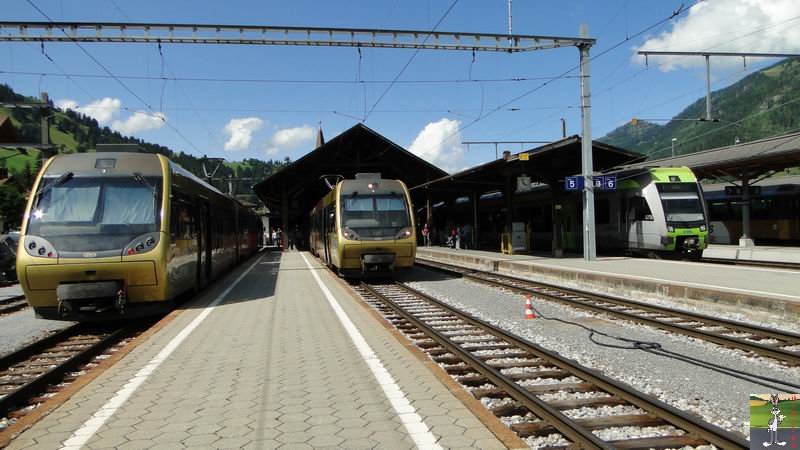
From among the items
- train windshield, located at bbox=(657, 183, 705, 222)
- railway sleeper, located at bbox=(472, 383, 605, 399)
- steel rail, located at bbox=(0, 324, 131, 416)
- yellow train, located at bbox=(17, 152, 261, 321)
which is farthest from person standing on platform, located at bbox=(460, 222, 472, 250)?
railway sleeper, located at bbox=(472, 383, 605, 399)

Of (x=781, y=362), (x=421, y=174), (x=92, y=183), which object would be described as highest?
(x=421, y=174)

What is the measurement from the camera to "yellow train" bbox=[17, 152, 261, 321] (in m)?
9.22

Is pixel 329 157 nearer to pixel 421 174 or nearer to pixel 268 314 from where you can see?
pixel 421 174

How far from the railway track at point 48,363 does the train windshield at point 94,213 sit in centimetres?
145

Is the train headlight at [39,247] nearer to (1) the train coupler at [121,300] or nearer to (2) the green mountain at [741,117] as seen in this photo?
(1) the train coupler at [121,300]

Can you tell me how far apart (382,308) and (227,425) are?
761 centimetres

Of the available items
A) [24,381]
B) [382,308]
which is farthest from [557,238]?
[24,381]

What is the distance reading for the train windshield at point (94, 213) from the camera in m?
9.50

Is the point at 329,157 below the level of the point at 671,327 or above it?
A: above

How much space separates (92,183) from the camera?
10078 mm

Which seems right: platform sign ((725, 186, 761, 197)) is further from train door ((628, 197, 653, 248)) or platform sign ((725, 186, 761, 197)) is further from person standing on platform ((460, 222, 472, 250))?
person standing on platform ((460, 222, 472, 250))

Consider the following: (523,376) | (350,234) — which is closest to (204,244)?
(350,234)

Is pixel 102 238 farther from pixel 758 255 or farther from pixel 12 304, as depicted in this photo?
pixel 758 255

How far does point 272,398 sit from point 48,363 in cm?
410
